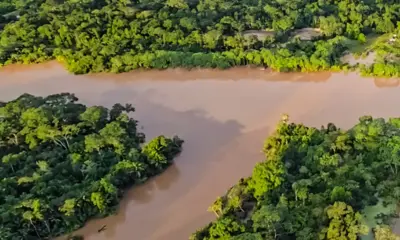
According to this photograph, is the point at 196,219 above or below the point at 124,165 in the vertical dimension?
below

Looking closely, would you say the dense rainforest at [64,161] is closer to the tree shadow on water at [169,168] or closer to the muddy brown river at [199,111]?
the tree shadow on water at [169,168]

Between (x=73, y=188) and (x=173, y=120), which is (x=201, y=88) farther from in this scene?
(x=73, y=188)

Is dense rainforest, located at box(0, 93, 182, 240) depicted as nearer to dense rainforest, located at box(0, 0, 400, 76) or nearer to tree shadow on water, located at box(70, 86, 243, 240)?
tree shadow on water, located at box(70, 86, 243, 240)

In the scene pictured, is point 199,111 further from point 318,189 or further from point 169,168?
point 318,189

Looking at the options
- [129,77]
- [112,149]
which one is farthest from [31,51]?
[112,149]

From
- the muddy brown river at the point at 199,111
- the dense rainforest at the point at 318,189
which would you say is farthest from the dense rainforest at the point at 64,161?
the dense rainforest at the point at 318,189

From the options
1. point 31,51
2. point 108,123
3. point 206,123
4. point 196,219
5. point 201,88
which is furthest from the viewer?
point 31,51
